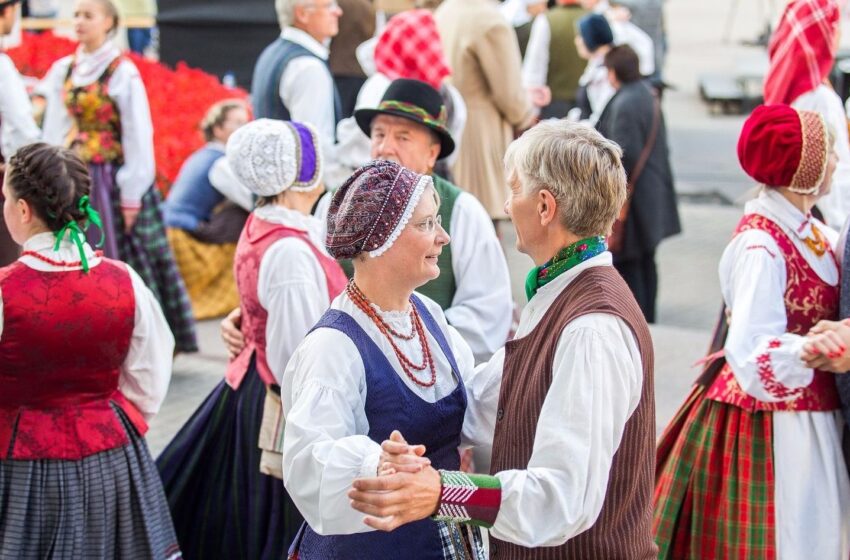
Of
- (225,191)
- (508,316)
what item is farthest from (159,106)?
(508,316)

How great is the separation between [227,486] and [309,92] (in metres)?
2.32

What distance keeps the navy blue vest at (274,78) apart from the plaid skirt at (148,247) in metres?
0.78

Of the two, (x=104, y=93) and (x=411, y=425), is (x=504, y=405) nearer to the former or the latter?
(x=411, y=425)

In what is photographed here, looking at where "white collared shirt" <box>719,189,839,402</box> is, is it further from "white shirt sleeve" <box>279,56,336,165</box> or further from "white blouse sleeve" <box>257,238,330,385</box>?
"white shirt sleeve" <box>279,56,336,165</box>

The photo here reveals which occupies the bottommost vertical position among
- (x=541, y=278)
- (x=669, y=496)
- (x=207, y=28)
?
(x=669, y=496)

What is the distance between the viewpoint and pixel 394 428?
96.0 inches

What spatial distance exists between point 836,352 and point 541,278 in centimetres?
108

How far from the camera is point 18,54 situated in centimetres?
902

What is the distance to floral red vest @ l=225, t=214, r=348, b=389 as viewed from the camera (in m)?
3.48

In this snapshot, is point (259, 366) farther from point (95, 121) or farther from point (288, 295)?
point (95, 121)

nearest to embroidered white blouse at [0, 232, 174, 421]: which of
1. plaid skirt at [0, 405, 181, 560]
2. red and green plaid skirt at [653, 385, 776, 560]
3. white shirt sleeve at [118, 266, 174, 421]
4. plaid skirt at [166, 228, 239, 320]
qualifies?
white shirt sleeve at [118, 266, 174, 421]

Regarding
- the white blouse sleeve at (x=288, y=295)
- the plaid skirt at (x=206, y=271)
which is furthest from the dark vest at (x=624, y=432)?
the plaid skirt at (x=206, y=271)

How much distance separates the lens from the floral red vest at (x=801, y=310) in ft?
10.8

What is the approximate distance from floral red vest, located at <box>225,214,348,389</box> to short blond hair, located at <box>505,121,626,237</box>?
4.09 feet
